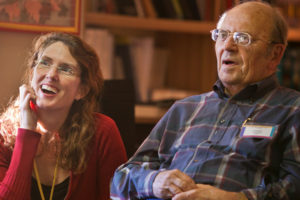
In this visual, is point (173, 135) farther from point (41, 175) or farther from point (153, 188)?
point (41, 175)

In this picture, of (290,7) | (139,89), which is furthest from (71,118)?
(290,7)

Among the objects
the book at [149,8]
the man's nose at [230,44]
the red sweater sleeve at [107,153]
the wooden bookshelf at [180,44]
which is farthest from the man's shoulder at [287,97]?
the book at [149,8]

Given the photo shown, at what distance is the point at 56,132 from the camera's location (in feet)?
5.48

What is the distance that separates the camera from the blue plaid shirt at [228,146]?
61.4 inches

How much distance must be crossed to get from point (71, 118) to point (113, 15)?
1033 millimetres

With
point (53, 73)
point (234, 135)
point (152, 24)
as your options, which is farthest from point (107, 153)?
point (152, 24)

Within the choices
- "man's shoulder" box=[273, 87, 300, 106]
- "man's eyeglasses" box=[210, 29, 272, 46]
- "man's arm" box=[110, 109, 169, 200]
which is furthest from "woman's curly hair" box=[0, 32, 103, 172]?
"man's shoulder" box=[273, 87, 300, 106]

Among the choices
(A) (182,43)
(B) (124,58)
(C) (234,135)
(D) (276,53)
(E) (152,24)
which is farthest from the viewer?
(A) (182,43)

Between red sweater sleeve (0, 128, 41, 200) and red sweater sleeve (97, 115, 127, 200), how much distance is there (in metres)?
0.22

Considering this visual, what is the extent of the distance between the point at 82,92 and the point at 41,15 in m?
0.30

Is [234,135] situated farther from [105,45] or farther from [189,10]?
[189,10]

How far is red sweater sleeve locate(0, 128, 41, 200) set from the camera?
1.60m

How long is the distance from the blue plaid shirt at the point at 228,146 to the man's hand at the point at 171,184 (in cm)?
4

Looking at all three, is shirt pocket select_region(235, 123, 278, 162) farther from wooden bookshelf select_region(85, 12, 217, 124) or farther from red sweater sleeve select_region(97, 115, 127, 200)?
wooden bookshelf select_region(85, 12, 217, 124)
